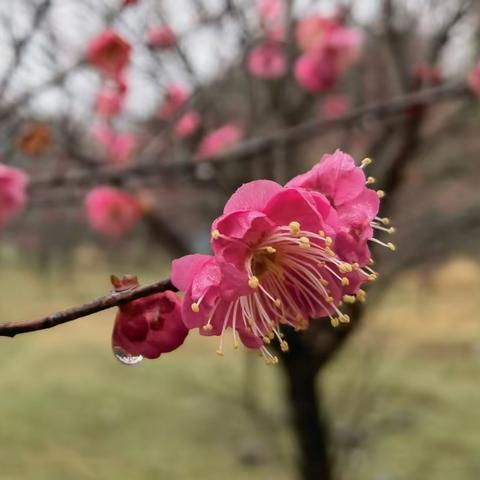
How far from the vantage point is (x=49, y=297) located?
552 centimetres

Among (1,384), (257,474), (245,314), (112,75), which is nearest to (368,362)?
(257,474)

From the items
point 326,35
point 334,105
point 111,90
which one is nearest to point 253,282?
point 111,90

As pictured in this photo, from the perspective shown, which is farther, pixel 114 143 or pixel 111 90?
pixel 114 143

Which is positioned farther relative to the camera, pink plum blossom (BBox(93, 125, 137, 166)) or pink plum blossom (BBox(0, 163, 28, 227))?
pink plum blossom (BBox(93, 125, 137, 166))

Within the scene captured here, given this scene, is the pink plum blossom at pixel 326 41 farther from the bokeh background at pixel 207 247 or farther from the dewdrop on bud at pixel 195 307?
the dewdrop on bud at pixel 195 307

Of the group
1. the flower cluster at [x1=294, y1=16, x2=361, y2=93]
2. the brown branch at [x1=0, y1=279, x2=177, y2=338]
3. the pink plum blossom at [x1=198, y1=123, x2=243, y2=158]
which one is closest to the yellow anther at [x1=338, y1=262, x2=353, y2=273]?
the brown branch at [x1=0, y1=279, x2=177, y2=338]

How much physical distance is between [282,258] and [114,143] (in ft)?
6.38

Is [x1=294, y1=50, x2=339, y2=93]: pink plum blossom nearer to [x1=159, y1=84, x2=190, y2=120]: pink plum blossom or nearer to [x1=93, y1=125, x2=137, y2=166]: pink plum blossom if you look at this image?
[x1=159, y1=84, x2=190, y2=120]: pink plum blossom

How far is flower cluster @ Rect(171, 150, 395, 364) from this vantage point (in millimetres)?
486

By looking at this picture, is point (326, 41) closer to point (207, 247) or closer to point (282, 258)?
point (207, 247)

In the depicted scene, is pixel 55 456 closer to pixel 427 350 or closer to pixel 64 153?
pixel 64 153

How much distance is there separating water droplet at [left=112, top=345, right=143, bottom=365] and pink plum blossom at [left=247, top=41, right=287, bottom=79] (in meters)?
1.65

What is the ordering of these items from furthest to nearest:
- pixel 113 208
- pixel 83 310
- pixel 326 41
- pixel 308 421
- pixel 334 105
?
pixel 334 105 < pixel 113 208 < pixel 308 421 < pixel 326 41 < pixel 83 310

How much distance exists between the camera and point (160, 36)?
198 centimetres
